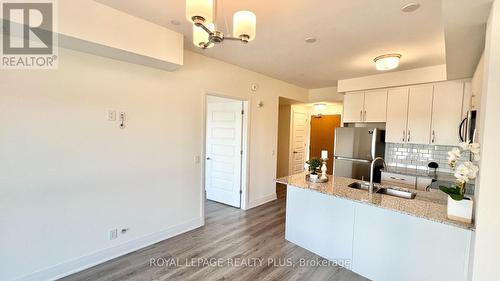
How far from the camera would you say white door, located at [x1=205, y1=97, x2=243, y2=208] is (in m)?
4.29

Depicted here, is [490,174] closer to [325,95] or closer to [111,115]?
[111,115]

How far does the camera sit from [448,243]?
1841 mm

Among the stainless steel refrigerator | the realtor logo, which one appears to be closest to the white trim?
the stainless steel refrigerator

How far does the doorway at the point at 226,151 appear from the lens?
13.9 feet

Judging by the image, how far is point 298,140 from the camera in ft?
21.1

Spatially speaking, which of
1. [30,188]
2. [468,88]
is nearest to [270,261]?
[30,188]

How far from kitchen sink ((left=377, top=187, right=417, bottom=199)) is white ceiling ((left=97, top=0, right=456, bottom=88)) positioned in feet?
5.76

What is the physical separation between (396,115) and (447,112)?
69 cm

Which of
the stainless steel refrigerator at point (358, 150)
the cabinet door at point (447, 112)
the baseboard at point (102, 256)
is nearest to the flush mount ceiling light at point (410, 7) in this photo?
the cabinet door at point (447, 112)

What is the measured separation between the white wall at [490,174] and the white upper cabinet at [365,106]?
301cm

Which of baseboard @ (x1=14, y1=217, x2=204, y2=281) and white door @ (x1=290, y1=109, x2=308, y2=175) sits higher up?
white door @ (x1=290, y1=109, x2=308, y2=175)

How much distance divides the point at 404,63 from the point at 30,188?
16.1 feet

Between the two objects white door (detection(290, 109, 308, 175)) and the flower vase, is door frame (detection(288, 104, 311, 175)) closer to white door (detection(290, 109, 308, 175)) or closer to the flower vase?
white door (detection(290, 109, 308, 175))

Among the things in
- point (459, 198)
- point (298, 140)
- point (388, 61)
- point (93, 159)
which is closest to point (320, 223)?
point (459, 198)
